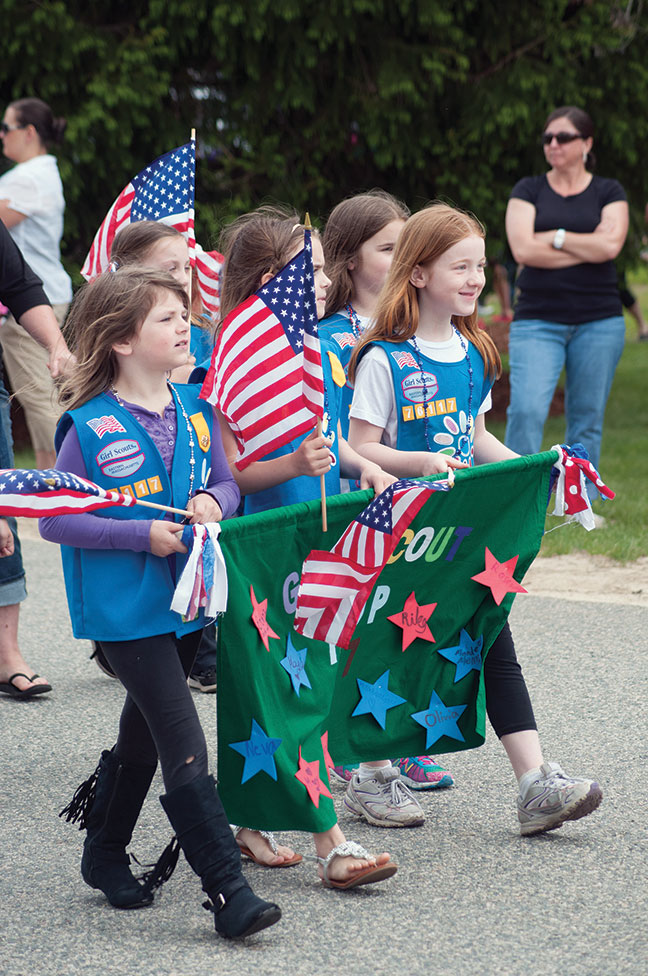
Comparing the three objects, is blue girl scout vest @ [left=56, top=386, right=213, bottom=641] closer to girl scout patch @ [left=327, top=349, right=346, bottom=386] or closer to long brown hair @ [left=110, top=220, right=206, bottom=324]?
girl scout patch @ [left=327, top=349, right=346, bottom=386]

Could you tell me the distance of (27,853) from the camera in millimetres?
3770

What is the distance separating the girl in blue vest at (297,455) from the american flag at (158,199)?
42.3 inches

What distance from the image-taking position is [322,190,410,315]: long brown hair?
15.5ft

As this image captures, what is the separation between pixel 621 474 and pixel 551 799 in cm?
683

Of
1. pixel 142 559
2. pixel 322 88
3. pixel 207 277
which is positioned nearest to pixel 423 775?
pixel 142 559

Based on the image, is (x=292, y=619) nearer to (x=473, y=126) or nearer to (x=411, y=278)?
(x=411, y=278)

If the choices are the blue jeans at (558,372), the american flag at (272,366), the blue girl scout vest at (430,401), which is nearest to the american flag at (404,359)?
the blue girl scout vest at (430,401)

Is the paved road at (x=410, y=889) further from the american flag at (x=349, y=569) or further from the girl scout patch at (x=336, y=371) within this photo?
the girl scout patch at (x=336, y=371)

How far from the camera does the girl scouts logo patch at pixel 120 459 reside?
3.27 metres

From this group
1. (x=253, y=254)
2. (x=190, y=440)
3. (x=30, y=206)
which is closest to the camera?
(x=190, y=440)

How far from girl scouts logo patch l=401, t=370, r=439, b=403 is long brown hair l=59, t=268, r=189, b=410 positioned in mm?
795

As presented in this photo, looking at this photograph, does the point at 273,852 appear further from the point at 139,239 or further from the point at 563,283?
the point at 563,283

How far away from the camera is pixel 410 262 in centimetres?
411

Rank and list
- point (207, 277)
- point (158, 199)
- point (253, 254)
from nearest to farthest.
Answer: point (253, 254), point (158, 199), point (207, 277)
